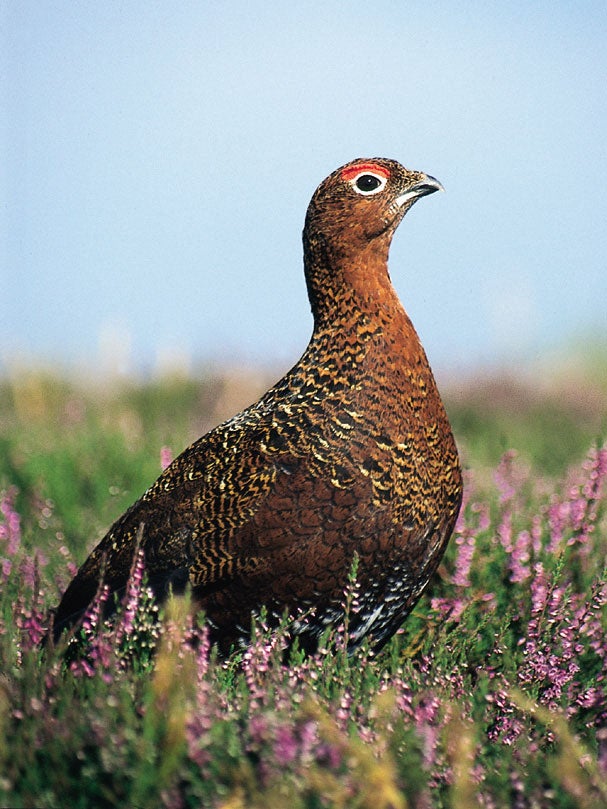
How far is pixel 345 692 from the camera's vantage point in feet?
9.67

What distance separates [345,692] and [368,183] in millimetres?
1838

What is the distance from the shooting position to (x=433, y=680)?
3186 millimetres

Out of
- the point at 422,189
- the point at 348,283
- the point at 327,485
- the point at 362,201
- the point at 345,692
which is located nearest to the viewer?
the point at 345,692

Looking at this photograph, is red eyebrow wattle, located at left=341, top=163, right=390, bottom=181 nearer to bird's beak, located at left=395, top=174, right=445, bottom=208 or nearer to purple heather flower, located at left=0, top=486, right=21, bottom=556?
bird's beak, located at left=395, top=174, right=445, bottom=208

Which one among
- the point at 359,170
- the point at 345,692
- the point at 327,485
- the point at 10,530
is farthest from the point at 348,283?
the point at 10,530

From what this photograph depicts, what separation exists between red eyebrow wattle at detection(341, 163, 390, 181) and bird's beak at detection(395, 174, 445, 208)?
0.10m

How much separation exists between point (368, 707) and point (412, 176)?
1.98 metres

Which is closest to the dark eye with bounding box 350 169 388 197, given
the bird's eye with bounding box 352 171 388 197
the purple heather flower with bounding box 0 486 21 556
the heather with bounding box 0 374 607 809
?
the bird's eye with bounding box 352 171 388 197

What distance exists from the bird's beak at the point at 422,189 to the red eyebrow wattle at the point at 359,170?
0.33 ft

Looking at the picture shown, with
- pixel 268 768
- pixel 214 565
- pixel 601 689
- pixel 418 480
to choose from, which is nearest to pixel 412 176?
pixel 418 480

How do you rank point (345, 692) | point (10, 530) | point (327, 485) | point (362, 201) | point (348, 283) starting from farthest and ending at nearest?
point (10, 530), point (362, 201), point (348, 283), point (327, 485), point (345, 692)

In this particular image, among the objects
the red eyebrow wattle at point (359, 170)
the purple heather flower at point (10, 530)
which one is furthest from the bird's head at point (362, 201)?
the purple heather flower at point (10, 530)

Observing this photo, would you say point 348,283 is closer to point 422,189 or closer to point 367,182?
point 367,182

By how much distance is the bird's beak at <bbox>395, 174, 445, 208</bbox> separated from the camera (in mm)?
3928
